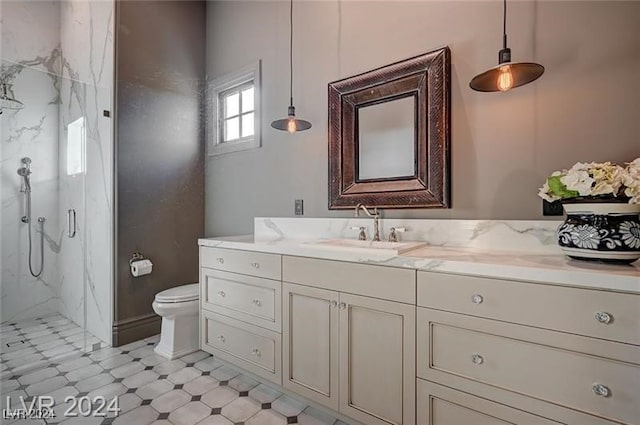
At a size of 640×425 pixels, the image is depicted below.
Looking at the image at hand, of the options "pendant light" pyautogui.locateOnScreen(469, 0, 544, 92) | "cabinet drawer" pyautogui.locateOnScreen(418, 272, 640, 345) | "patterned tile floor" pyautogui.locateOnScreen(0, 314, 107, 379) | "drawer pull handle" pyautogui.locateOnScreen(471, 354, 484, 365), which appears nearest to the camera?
"cabinet drawer" pyautogui.locateOnScreen(418, 272, 640, 345)

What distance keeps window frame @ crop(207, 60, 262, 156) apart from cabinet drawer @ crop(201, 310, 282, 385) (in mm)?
1546

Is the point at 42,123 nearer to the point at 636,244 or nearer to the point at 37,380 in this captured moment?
the point at 37,380

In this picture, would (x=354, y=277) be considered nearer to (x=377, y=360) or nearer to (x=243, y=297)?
(x=377, y=360)

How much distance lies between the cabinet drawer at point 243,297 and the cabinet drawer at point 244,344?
2.1 inches

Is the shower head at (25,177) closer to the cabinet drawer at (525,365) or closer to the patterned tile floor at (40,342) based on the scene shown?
the patterned tile floor at (40,342)

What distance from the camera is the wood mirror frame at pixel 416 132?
1.79m

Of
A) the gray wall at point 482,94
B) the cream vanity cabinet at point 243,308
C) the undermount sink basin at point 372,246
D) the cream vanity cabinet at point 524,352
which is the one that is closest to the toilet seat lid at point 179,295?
the cream vanity cabinet at point 243,308

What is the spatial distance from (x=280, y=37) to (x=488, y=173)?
2.05 metres

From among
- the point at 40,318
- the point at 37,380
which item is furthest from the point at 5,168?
the point at 37,380

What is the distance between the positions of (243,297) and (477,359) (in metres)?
1.37

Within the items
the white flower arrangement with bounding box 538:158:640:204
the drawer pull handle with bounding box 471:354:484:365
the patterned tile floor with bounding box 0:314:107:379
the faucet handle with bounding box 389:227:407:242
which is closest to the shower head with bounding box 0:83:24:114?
the patterned tile floor with bounding box 0:314:107:379

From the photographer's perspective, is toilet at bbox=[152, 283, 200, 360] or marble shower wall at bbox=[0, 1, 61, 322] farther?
marble shower wall at bbox=[0, 1, 61, 322]

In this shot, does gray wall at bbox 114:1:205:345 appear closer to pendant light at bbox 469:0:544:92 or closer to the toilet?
the toilet

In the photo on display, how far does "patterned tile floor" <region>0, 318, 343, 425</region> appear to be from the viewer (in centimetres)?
166
